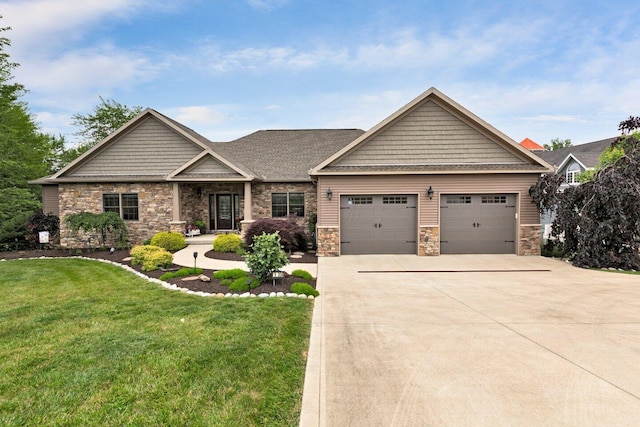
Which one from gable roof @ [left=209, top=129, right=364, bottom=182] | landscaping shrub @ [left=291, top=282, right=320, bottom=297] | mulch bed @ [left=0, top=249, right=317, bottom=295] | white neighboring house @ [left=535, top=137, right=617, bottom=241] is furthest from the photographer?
white neighboring house @ [left=535, top=137, right=617, bottom=241]

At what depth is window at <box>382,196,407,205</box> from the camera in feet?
38.9

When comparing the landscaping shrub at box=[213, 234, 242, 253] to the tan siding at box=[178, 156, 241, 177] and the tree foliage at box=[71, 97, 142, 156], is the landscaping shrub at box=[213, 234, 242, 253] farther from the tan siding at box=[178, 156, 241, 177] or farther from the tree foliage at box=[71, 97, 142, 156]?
the tree foliage at box=[71, 97, 142, 156]

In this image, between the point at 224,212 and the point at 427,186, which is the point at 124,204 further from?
the point at 427,186

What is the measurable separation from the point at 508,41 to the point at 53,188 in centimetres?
2284

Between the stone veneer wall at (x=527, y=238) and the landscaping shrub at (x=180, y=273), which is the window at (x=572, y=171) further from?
the landscaping shrub at (x=180, y=273)

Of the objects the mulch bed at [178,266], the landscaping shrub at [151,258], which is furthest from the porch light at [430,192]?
the landscaping shrub at [151,258]

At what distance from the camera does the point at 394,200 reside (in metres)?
11.9

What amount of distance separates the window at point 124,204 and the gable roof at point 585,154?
34267 mm

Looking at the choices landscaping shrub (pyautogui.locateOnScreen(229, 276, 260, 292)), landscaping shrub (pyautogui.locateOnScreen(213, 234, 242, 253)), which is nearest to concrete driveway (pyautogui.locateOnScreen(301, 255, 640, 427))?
landscaping shrub (pyautogui.locateOnScreen(229, 276, 260, 292))

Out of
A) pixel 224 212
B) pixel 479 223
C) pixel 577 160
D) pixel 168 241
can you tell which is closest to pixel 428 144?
pixel 479 223

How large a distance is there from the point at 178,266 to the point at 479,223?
35.3ft

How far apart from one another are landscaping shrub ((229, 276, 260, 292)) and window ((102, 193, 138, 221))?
9355mm

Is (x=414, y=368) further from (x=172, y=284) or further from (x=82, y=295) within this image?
(x=82, y=295)

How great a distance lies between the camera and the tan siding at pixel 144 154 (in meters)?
13.9
